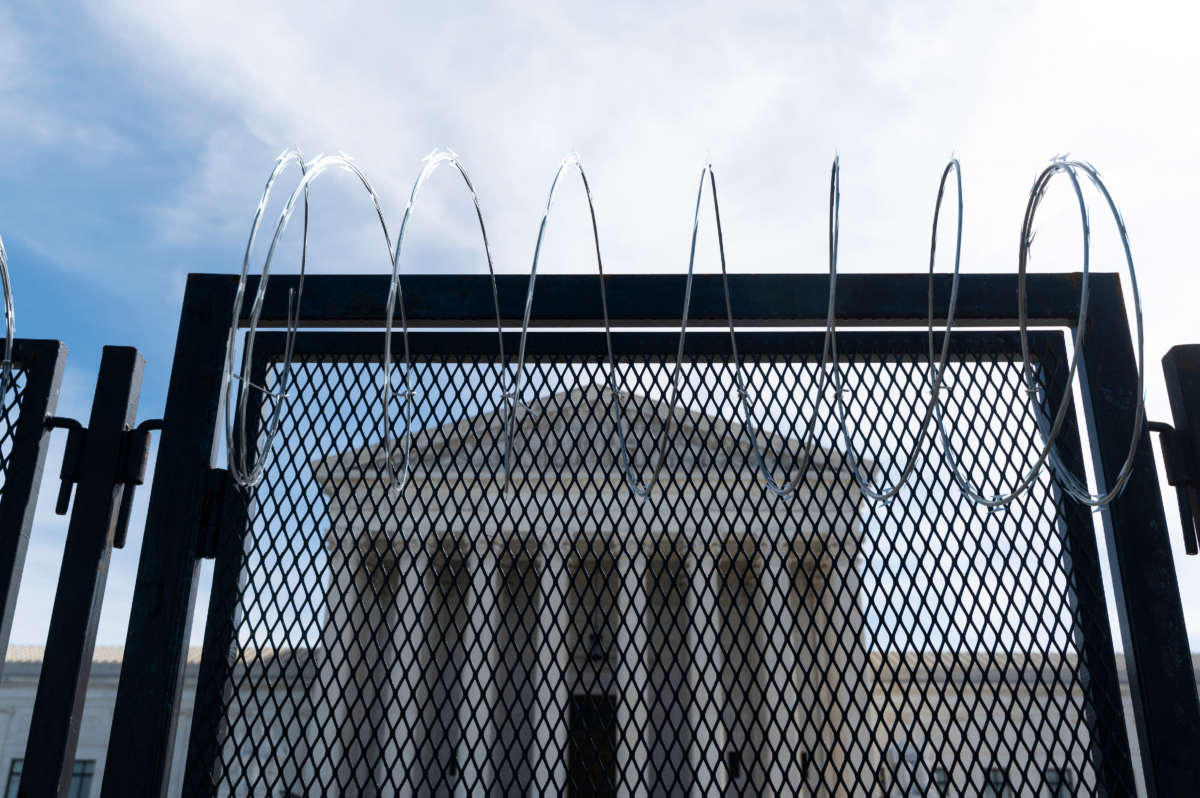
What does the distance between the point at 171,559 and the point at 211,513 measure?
15cm

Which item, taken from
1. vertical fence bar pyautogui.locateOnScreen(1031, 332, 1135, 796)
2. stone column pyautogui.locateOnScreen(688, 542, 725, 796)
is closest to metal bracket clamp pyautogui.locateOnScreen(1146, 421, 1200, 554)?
vertical fence bar pyautogui.locateOnScreen(1031, 332, 1135, 796)

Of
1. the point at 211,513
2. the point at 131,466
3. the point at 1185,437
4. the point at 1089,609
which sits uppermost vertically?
the point at 1185,437

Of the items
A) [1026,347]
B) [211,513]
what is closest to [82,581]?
[211,513]

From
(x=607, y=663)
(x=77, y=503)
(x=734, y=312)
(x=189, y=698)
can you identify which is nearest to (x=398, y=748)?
(x=607, y=663)

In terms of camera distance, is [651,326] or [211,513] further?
[651,326]

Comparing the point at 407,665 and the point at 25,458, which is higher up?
the point at 25,458

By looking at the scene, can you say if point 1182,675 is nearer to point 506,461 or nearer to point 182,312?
point 506,461

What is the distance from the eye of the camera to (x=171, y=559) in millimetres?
2406

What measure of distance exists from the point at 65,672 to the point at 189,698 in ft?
113

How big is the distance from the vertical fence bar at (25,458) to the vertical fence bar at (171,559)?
13.2 inches

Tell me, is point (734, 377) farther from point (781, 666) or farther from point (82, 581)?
point (82, 581)

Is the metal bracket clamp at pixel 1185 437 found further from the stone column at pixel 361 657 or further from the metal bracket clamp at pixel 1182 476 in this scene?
the stone column at pixel 361 657

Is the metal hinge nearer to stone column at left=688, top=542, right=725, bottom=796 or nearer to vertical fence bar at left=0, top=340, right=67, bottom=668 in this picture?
vertical fence bar at left=0, top=340, right=67, bottom=668

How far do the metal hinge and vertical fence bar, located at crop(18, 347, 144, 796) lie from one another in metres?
0.23
